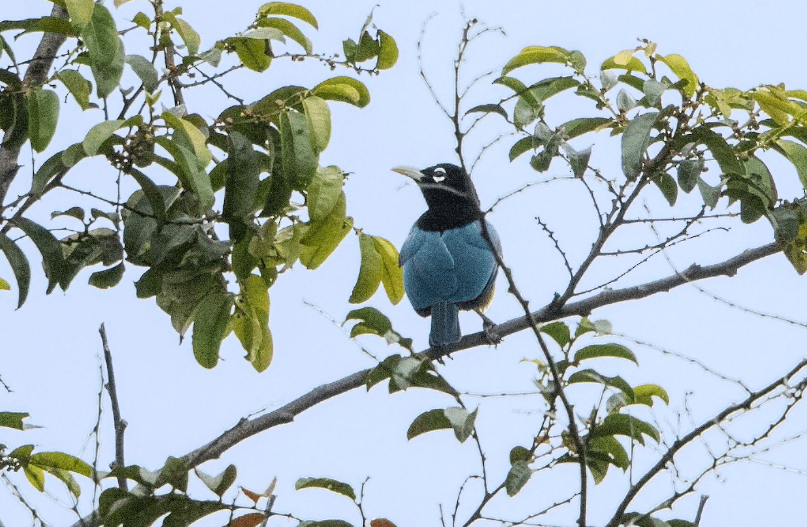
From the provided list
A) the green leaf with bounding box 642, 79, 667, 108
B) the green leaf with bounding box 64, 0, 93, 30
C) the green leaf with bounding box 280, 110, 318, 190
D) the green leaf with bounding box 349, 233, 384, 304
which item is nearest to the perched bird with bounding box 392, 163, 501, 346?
the green leaf with bounding box 349, 233, 384, 304

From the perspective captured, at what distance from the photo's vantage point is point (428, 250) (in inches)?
233

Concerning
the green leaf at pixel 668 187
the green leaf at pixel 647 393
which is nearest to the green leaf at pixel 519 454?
the green leaf at pixel 647 393

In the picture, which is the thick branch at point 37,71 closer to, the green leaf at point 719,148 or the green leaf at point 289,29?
the green leaf at point 289,29

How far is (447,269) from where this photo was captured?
18.9 ft

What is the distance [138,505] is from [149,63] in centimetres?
122

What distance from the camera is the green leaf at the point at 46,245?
125 inches

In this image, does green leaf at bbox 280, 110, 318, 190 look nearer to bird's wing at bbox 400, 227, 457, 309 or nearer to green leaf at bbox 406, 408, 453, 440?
green leaf at bbox 406, 408, 453, 440

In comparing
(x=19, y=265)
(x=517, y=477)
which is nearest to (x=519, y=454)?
(x=517, y=477)

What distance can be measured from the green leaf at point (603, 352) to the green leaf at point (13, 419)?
1.55 meters

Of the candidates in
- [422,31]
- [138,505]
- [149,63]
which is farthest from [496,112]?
[138,505]

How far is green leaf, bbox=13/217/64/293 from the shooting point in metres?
3.18

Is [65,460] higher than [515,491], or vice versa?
[65,460]

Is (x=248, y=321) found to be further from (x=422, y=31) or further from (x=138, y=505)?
(x=422, y=31)

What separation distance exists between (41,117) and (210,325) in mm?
887
